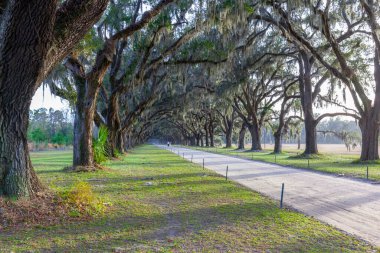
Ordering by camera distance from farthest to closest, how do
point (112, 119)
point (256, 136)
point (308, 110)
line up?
point (256, 136) < point (308, 110) < point (112, 119)

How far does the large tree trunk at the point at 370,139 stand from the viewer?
20719mm

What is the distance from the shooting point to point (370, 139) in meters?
20.8

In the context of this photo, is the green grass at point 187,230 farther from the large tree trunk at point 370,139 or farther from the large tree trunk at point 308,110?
the large tree trunk at point 308,110

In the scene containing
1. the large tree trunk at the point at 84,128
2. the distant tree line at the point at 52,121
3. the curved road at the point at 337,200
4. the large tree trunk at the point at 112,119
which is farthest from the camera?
the distant tree line at the point at 52,121

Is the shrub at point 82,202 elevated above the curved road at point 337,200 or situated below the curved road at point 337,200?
above

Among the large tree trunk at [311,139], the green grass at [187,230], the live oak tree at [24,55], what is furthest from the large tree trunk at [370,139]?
the live oak tree at [24,55]

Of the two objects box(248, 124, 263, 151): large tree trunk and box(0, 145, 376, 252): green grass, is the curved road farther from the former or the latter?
box(248, 124, 263, 151): large tree trunk

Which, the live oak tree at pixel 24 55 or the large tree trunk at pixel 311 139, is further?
the large tree trunk at pixel 311 139

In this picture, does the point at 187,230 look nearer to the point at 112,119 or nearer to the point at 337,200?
the point at 337,200

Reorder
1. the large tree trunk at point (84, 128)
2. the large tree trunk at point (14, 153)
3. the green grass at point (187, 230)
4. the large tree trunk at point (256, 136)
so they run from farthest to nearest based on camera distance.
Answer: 1. the large tree trunk at point (256, 136)
2. the large tree trunk at point (84, 128)
3. the large tree trunk at point (14, 153)
4. the green grass at point (187, 230)

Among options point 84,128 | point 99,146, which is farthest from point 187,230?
point 99,146

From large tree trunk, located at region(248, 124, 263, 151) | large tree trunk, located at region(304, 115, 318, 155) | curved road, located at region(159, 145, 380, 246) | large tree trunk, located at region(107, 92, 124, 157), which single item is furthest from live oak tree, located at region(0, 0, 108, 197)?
large tree trunk, located at region(248, 124, 263, 151)

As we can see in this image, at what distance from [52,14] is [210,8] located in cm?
738

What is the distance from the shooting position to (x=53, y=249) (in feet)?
15.0
